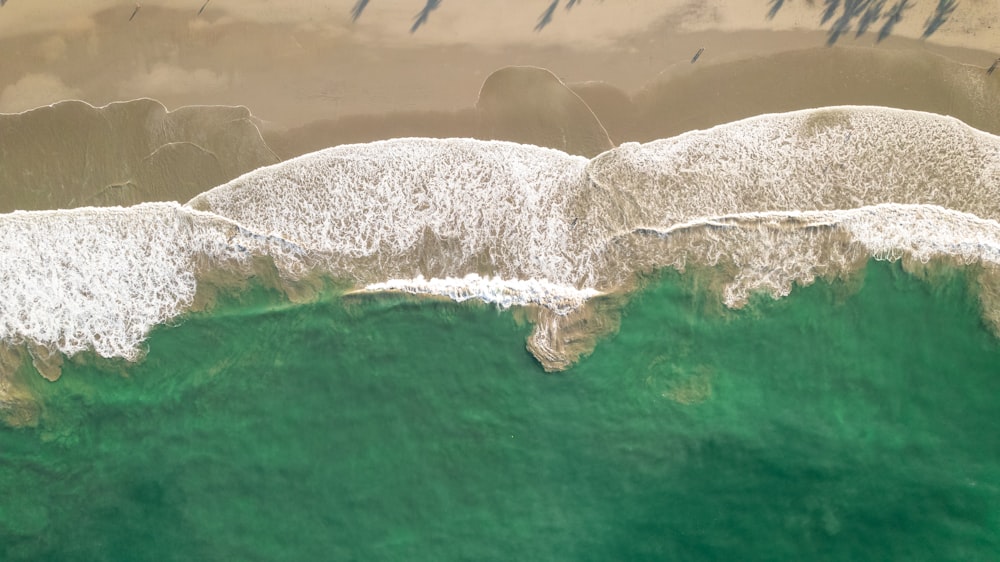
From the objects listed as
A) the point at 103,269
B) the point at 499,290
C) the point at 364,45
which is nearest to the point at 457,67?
the point at 364,45

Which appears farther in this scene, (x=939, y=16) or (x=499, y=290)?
(x=939, y=16)

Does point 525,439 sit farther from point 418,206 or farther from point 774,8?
point 774,8

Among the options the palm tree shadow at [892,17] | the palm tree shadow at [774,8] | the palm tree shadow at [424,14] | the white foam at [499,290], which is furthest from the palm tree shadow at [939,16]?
the palm tree shadow at [424,14]

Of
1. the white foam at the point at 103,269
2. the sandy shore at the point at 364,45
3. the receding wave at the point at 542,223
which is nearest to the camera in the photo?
the receding wave at the point at 542,223

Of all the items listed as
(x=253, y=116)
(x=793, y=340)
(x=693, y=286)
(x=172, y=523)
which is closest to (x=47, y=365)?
(x=172, y=523)

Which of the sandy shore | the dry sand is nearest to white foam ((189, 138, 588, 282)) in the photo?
the dry sand

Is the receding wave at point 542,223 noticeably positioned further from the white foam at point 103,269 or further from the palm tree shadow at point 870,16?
the palm tree shadow at point 870,16
